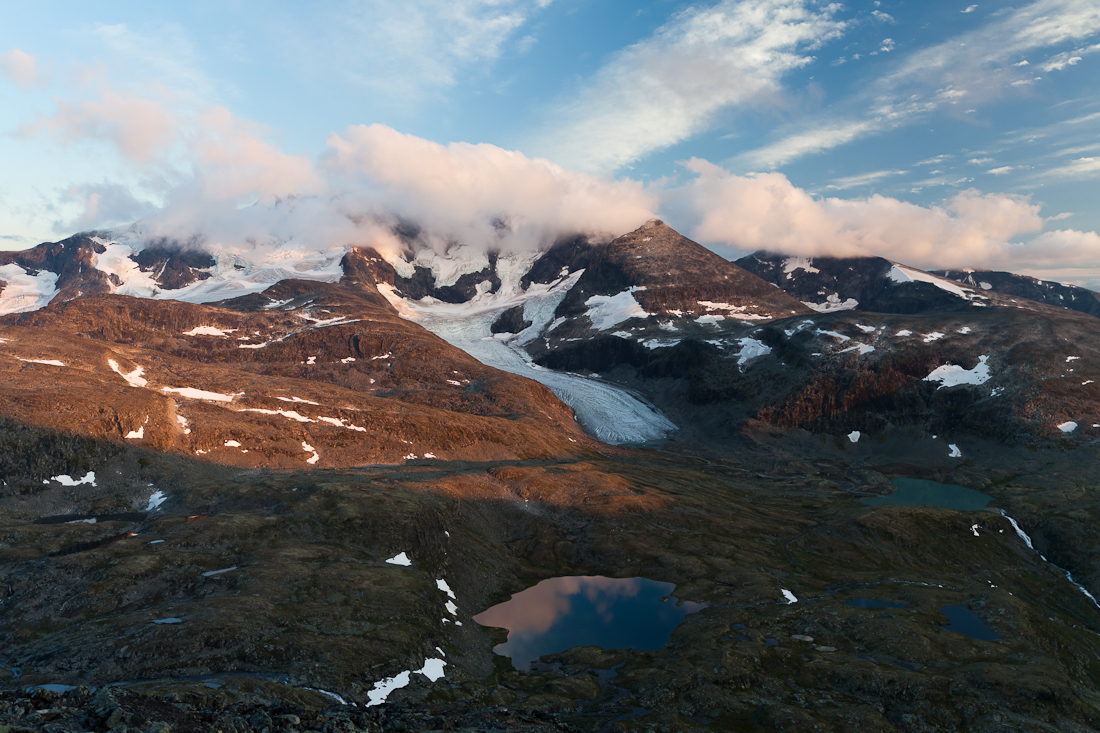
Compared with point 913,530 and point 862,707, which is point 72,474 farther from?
point 913,530

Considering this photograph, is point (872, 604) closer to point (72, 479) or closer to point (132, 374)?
point (72, 479)

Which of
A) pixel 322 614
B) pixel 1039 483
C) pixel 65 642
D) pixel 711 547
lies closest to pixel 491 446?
pixel 711 547

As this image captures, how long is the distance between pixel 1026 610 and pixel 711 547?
5460 cm

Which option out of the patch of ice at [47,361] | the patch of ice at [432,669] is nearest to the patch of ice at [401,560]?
the patch of ice at [432,669]

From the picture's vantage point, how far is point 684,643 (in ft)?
285

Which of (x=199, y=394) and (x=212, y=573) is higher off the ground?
(x=199, y=394)

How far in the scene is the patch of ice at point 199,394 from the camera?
171m

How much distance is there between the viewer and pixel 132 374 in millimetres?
177375

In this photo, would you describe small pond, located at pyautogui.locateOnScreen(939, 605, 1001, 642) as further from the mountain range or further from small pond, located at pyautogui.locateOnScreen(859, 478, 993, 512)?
small pond, located at pyautogui.locateOnScreen(859, 478, 993, 512)

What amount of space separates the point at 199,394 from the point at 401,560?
111414 mm

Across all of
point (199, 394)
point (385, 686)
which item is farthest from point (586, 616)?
point (199, 394)

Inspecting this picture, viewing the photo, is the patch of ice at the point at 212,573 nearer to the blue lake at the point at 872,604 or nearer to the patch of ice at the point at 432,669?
the patch of ice at the point at 432,669

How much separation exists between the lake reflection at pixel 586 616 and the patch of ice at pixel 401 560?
16.1m

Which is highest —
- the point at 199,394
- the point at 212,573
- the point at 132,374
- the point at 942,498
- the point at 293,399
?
the point at 132,374
